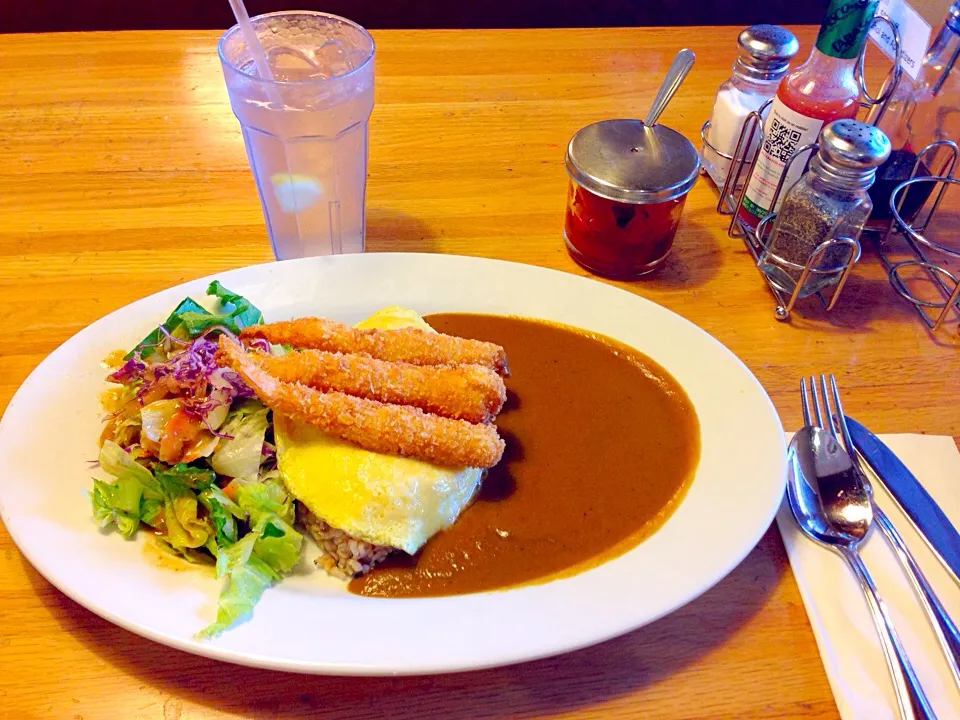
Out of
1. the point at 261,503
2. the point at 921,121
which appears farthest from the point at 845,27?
the point at 261,503

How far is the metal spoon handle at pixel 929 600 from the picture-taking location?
4.04ft

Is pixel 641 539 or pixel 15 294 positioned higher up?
pixel 641 539

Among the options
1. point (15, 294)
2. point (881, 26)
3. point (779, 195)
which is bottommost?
point (15, 294)

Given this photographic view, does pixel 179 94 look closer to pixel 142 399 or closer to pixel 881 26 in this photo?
pixel 142 399

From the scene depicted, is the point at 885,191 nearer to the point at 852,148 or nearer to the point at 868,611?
the point at 852,148

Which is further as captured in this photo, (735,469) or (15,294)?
(15,294)

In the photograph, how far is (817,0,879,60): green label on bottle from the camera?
1.68m

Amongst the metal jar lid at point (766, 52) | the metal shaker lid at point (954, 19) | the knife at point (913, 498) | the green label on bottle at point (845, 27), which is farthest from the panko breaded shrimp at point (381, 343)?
the metal shaker lid at point (954, 19)

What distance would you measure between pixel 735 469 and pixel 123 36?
282 centimetres

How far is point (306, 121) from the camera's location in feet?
5.61

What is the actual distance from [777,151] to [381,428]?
51.5 inches

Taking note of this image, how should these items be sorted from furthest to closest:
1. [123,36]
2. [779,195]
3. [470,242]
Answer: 1. [123,36]
2. [470,242]
3. [779,195]

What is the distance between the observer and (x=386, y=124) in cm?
254

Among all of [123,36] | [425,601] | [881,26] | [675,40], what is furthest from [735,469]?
[123,36]
